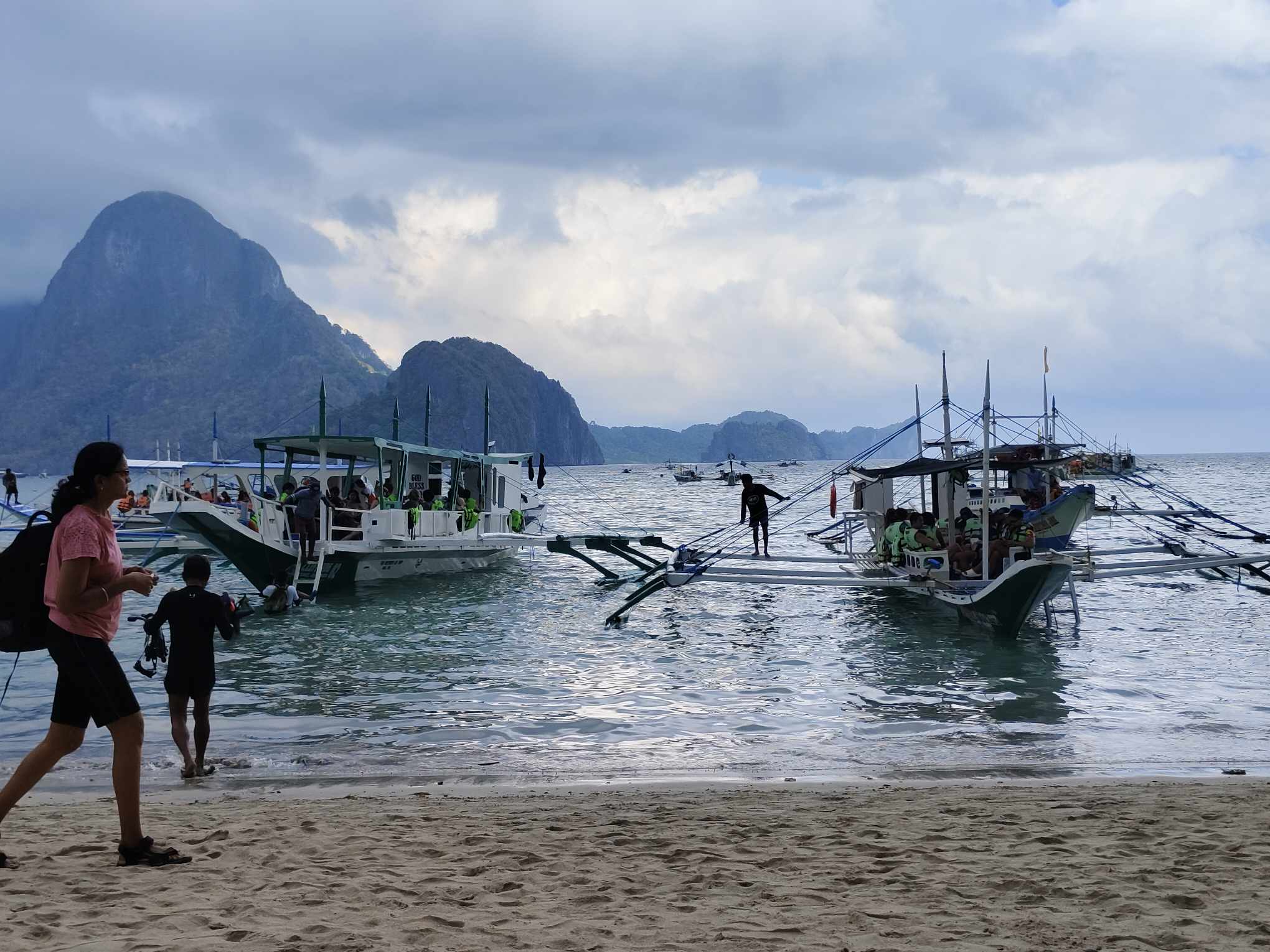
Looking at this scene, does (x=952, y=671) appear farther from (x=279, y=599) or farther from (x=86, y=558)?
(x=279, y=599)

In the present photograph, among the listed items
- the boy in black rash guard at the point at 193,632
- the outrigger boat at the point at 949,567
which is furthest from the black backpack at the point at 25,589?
the outrigger boat at the point at 949,567

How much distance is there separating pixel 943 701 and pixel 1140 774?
369 centimetres

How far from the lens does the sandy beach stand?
4387 millimetres

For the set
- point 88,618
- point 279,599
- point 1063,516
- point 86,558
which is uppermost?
point 1063,516

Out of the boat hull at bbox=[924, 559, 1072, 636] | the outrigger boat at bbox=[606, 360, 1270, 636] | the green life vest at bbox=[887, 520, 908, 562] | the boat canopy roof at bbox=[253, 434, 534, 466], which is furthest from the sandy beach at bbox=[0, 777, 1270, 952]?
the boat canopy roof at bbox=[253, 434, 534, 466]

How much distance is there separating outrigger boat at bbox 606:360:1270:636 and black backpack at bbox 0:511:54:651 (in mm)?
13824

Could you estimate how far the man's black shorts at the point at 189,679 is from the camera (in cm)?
793

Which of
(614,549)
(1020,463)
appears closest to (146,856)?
(1020,463)

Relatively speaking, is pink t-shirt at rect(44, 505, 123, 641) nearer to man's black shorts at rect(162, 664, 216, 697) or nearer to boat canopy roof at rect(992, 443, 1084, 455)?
man's black shorts at rect(162, 664, 216, 697)

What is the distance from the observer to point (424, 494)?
1080 inches

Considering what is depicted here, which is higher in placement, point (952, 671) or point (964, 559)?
point (964, 559)

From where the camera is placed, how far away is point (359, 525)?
23.5 meters

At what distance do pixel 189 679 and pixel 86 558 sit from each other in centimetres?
345

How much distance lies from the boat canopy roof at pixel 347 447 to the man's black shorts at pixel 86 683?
17.1 m
